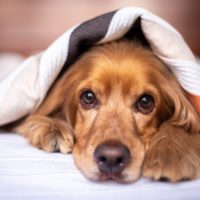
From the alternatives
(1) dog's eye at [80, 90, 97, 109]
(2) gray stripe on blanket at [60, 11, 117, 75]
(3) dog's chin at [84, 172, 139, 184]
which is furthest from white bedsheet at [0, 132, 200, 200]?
(2) gray stripe on blanket at [60, 11, 117, 75]

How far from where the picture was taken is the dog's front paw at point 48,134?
1.52m

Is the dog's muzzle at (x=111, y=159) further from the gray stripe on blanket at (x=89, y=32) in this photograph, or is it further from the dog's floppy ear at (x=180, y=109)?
the gray stripe on blanket at (x=89, y=32)

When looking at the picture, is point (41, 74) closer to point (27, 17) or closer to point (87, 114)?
point (87, 114)

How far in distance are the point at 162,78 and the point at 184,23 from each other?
5.20 feet

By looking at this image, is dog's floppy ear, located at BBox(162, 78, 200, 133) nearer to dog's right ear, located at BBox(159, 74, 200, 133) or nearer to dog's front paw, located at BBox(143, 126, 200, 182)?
dog's right ear, located at BBox(159, 74, 200, 133)

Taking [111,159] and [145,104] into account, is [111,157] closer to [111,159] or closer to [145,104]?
[111,159]

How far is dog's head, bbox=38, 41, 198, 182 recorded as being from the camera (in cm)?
145

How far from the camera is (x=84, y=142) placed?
152 cm

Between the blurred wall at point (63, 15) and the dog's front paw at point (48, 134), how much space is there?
154 centimetres

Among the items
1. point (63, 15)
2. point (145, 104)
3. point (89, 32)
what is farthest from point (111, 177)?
point (63, 15)

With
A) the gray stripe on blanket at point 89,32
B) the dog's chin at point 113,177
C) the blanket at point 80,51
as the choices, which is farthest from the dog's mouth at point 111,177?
the gray stripe on blanket at point 89,32

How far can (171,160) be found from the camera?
4.30ft

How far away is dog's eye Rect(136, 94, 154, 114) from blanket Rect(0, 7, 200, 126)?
0.16 meters

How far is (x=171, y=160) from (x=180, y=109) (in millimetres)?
403
